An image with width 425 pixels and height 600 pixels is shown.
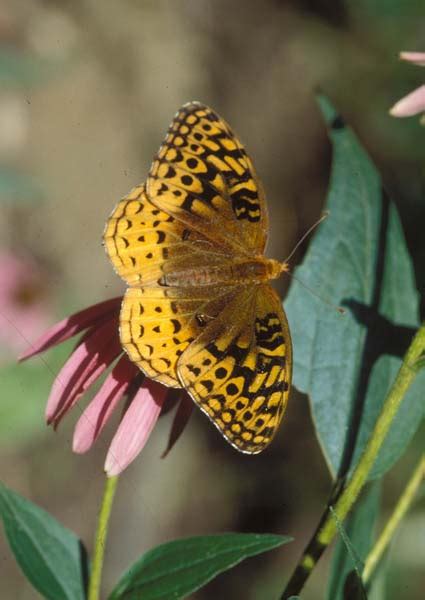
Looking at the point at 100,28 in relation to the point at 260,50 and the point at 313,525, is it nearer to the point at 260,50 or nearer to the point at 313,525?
the point at 260,50

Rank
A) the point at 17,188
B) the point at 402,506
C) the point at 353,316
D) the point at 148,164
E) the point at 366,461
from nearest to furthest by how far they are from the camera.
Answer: the point at 366,461
the point at 402,506
the point at 353,316
the point at 17,188
the point at 148,164

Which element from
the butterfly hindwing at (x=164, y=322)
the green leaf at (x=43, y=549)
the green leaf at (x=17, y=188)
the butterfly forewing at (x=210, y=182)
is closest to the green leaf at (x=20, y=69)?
the green leaf at (x=17, y=188)

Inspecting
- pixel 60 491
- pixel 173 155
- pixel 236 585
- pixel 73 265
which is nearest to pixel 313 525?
pixel 236 585

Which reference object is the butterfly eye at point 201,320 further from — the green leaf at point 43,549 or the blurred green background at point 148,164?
the blurred green background at point 148,164

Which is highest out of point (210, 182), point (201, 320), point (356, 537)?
point (210, 182)

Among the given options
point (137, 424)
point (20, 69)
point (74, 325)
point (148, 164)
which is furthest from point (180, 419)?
point (148, 164)

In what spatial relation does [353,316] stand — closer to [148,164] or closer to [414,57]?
[414,57]

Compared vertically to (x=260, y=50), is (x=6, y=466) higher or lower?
lower
